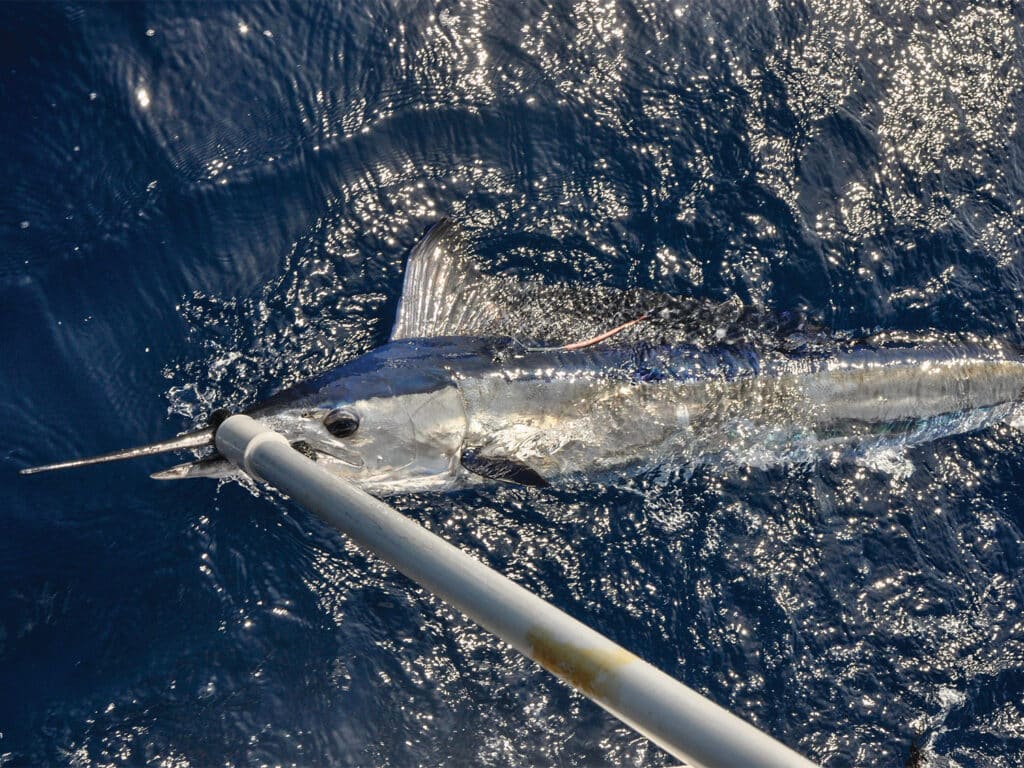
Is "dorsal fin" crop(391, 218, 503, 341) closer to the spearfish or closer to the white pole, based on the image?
the spearfish

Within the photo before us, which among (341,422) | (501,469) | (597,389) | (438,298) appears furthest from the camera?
(438,298)

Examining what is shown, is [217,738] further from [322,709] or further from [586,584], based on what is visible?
[586,584]

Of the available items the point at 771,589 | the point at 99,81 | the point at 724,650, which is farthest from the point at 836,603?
the point at 99,81

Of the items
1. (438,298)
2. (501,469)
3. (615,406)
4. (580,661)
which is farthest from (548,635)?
(438,298)

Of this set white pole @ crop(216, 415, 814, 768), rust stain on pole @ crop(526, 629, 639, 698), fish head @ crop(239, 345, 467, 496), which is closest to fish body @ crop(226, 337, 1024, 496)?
fish head @ crop(239, 345, 467, 496)

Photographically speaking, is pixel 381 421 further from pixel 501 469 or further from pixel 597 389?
pixel 597 389

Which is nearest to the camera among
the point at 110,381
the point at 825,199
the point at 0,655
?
the point at 0,655
